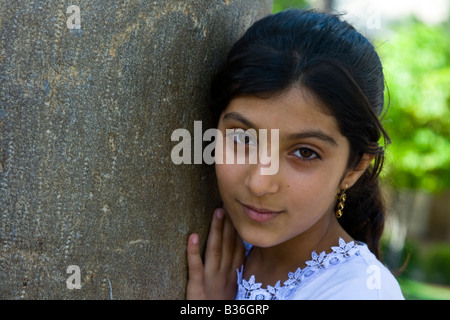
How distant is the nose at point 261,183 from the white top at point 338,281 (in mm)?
396

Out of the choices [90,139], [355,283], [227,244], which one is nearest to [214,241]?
[227,244]

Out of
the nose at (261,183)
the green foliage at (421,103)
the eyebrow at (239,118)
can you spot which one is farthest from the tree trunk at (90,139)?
the green foliage at (421,103)

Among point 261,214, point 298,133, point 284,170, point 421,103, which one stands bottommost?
point 261,214

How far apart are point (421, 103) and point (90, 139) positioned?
29.2 feet

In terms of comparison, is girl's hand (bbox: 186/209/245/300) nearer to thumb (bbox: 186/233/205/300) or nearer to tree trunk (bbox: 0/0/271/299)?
thumb (bbox: 186/233/205/300)

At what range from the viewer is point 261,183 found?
1713 mm

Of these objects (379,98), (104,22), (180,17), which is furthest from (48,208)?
(379,98)

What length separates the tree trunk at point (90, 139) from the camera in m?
1.50

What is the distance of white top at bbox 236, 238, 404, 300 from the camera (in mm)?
1773

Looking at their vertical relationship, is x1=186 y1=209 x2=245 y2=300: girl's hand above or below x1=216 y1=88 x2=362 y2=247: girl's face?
below

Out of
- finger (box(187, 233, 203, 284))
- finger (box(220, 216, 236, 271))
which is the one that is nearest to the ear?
finger (box(220, 216, 236, 271))

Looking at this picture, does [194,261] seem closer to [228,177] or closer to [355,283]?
[228,177]

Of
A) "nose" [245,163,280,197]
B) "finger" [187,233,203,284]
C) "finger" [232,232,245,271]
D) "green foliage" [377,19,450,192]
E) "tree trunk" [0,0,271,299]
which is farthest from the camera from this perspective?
"green foliage" [377,19,450,192]

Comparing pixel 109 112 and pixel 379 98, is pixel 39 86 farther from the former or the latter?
pixel 379 98
